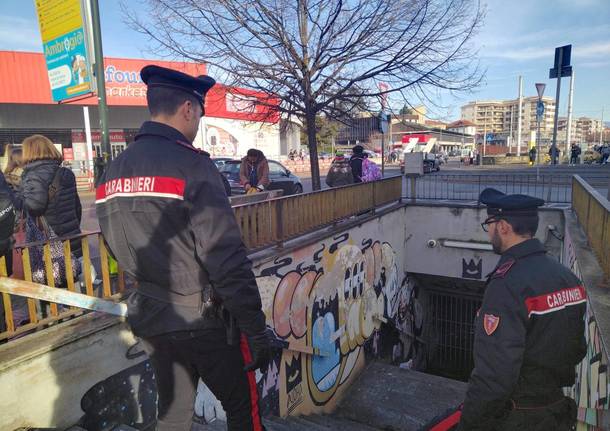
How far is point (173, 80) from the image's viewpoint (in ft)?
6.44

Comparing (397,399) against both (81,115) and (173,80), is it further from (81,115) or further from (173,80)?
(81,115)

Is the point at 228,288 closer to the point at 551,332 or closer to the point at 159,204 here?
the point at 159,204

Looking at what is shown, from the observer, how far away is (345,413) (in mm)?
7609

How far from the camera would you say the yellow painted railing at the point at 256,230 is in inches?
122

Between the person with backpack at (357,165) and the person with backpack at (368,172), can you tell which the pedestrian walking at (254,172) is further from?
the person with backpack at (368,172)

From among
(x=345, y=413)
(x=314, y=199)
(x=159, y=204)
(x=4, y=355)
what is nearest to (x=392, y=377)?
(x=345, y=413)

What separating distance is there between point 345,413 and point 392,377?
1610mm

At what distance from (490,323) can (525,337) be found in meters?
0.17

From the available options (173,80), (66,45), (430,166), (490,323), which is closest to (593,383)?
(490,323)

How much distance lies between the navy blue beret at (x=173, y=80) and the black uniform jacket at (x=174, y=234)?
8.6 inches

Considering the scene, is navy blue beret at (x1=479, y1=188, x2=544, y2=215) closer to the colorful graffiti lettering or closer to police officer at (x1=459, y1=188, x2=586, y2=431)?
police officer at (x1=459, y1=188, x2=586, y2=431)

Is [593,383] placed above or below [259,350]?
below

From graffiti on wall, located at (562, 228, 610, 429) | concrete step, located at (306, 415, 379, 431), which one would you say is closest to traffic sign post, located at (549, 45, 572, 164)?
graffiti on wall, located at (562, 228, 610, 429)

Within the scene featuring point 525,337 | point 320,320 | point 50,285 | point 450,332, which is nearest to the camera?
point 525,337
